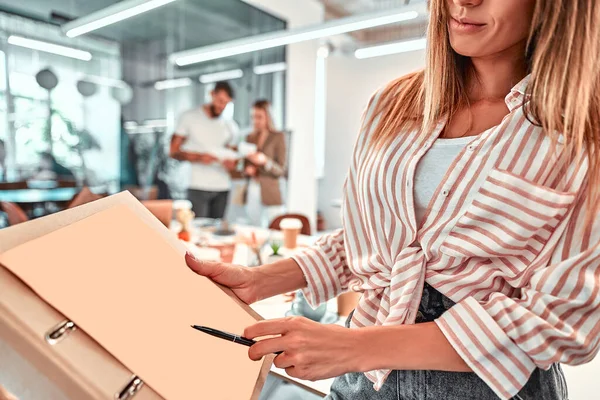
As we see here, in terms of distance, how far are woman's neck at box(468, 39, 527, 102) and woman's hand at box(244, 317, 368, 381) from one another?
1.80 feet

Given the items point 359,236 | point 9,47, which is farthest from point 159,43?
point 359,236

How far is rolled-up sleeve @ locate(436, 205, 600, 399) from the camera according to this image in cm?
62

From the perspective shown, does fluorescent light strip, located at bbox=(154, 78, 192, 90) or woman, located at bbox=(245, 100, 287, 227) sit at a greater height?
fluorescent light strip, located at bbox=(154, 78, 192, 90)

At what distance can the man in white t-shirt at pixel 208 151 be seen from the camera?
4176 millimetres

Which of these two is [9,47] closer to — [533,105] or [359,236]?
[359,236]

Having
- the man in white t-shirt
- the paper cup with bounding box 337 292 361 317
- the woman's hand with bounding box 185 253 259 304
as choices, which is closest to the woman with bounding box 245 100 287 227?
the man in white t-shirt

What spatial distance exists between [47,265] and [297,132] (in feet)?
18.9

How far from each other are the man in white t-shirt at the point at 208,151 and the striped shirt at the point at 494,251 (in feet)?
11.5

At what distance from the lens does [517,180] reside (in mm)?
694

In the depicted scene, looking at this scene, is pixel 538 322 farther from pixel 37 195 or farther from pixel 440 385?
pixel 37 195

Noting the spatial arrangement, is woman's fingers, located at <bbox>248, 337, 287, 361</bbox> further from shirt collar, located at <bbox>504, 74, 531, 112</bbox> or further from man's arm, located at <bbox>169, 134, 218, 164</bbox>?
man's arm, located at <bbox>169, 134, 218, 164</bbox>

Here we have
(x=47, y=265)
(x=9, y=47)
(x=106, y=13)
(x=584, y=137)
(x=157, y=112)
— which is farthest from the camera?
(x=157, y=112)

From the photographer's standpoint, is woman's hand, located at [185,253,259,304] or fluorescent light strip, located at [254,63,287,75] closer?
woman's hand, located at [185,253,259,304]

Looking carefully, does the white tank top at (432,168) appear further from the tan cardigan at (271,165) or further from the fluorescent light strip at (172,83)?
the fluorescent light strip at (172,83)
